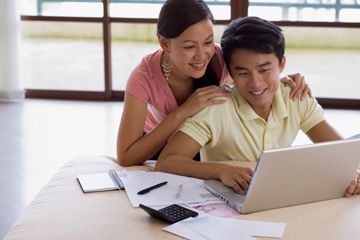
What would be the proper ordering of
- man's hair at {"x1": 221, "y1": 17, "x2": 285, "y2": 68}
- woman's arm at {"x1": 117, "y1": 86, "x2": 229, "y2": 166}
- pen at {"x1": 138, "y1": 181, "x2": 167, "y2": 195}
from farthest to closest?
woman's arm at {"x1": 117, "y1": 86, "x2": 229, "y2": 166} < man's hair at {"x1": 221, "y1": 17, "x2": 285, "y2": 68} < pen at {"x1": 138, "y1": 181, "x2": 167, "y2": 195}

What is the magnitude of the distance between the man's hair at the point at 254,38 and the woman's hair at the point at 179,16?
13cm

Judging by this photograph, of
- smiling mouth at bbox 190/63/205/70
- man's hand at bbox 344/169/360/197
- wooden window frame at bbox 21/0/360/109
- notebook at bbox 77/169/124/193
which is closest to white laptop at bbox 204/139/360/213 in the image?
man's hand at bbox 344/169/360/197

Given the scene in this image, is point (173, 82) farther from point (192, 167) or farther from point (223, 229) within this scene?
point (223, 229)

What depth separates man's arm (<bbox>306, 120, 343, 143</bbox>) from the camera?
6.56 feet

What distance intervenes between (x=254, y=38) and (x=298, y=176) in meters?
0.49

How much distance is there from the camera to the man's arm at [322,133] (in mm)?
1998

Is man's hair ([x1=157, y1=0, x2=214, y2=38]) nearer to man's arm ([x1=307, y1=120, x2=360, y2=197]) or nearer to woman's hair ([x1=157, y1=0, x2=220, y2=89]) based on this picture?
woman's hair ([x1=157, y1=0, x2=220, y2=89])

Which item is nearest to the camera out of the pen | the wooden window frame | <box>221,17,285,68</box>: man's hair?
the pen

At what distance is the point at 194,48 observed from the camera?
1.98 metres

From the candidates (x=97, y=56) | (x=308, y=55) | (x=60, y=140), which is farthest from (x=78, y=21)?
(x=308, y=55)

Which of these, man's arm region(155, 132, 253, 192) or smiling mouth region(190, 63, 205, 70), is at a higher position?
smiling mouth region(190, 63, 205, 70)

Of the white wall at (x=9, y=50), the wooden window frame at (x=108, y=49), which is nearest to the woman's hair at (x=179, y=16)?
the wooden window frame at (x=108, y=49)

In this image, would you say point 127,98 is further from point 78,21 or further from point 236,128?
point 78,21

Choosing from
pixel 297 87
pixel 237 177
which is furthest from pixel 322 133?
pixel 237 177
